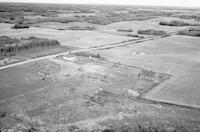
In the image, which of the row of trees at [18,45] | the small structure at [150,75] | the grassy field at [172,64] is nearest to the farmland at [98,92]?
the small structure at [150,75]

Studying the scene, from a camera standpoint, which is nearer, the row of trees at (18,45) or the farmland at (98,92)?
the farmland at (98,92)

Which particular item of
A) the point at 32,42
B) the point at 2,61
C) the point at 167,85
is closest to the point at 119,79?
the point at 167,85

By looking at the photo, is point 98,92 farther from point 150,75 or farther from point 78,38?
point 78,38

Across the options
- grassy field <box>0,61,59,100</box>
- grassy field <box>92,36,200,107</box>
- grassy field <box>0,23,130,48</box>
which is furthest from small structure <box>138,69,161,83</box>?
grassy field <box>0,23,130,48</box>

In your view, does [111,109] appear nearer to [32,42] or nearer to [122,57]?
[122,57]

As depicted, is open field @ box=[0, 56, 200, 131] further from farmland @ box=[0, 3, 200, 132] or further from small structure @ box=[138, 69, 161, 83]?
small structure @ box=[138, 69, 161, 83]

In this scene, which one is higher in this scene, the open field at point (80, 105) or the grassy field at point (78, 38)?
the grassy field at point (78, 38)

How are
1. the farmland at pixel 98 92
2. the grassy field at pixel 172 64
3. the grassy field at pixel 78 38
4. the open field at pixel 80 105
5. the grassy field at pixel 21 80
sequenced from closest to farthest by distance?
the open field at pixel 80 105, the farmland at pixel 98 92, the grassy field at pixel 172 64, the grassy field at pixel 21 80, the grassy field at pixel 78 38

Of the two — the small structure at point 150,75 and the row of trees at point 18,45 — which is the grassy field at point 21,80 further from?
the small structure at point 150,75

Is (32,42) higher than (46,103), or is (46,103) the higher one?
(32,42)
